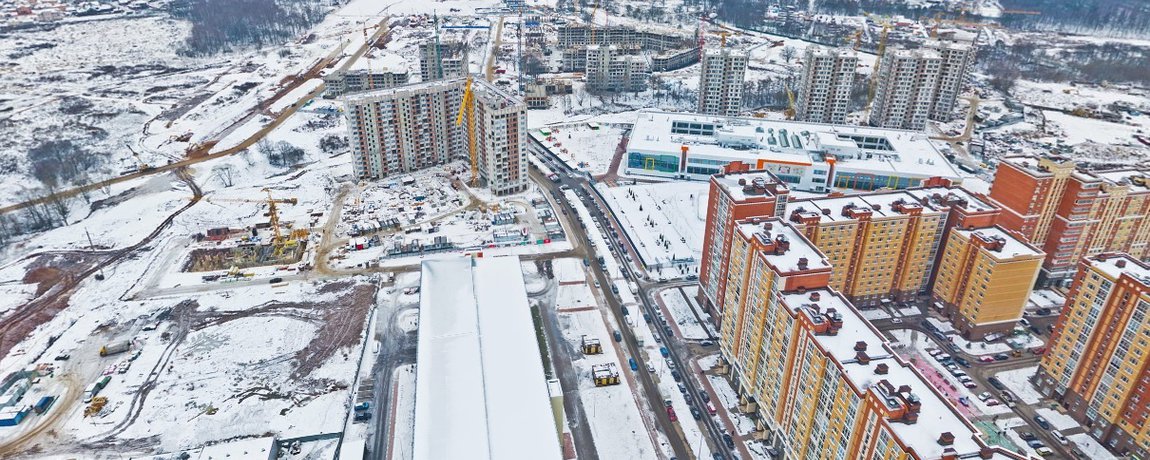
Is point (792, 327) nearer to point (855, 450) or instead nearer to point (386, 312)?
point (855, 450)

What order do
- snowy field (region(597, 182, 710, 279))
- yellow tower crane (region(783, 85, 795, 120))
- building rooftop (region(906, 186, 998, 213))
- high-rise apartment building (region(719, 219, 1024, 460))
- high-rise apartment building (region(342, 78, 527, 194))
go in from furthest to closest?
yellow tower crane (region(783, 85, 795, 120)) < high-rise apartment building (region(342, 78, 527, 194)) < snowy field (region(597, 182, 710, 279)) < building rooftop (region(906, 186, 998, 213)) < high-rise apartment building (region(719, 219, 1024, 460))

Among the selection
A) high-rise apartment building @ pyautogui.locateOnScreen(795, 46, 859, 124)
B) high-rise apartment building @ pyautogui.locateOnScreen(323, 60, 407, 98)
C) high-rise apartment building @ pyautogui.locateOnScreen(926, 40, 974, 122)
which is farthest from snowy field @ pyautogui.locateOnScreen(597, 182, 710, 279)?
high-rise apartment building @ pyautogui.locateOnScreen(323, 60, 407, 98)

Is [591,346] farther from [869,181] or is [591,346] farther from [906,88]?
[906,88]

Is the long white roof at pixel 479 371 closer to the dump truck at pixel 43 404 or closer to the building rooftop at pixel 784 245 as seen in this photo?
the building rooftop at pixel 784 245

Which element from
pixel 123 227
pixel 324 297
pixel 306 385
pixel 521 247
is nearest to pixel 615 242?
pixel 521 247

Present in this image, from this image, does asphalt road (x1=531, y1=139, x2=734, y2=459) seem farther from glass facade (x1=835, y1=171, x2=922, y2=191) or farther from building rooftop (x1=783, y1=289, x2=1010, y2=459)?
glass facade (x1=835, y1=171, x2=922, y2=191)

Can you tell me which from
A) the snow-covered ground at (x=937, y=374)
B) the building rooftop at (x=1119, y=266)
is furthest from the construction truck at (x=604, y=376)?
the building rooftop at (x=1119, y=266)
